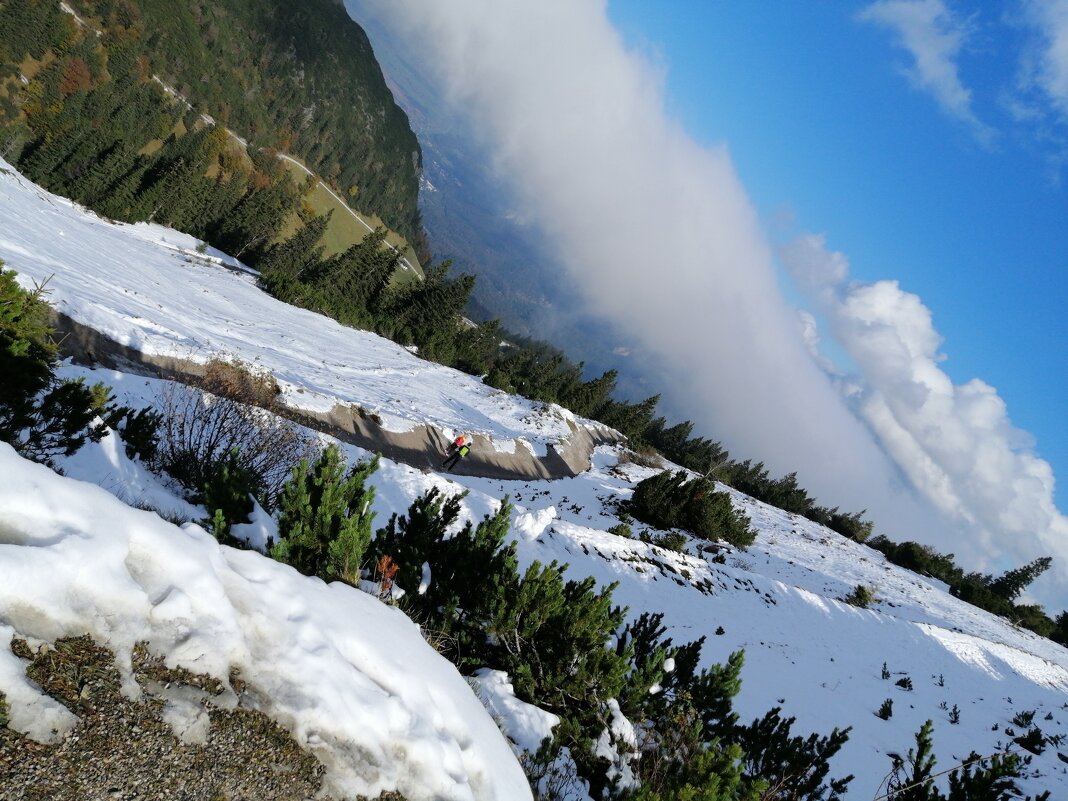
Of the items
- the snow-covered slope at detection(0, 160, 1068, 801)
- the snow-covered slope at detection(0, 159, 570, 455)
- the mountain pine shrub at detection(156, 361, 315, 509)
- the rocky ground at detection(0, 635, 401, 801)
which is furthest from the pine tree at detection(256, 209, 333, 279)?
A: the rocky ground at detection(0, 635, 401, 801)

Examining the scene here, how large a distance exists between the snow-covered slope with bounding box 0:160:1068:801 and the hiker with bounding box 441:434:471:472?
4.93 feet

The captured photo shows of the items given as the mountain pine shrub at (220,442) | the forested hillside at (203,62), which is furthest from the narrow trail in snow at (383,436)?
the forested hillside at (203,62)

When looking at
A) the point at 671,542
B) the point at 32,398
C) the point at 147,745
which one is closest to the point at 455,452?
the point at 671,542

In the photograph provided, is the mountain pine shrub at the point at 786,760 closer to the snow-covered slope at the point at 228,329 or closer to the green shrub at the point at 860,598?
the snow-covered slope at the point at 228,329

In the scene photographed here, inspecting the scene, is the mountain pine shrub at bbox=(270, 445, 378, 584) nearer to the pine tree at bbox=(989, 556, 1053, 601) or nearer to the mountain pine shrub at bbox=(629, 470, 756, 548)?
the mountain pine shrub at bbox=(629, 470, 756, 548)

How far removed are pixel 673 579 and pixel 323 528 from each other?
45.8ft

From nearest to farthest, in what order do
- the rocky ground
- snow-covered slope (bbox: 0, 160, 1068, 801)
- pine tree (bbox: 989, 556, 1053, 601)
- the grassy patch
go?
the rocky ground → snow-covered slope (bbox: 0, 160, 1068, 801) → pine tree (bbox: 989, 556, 1053, 601) → the grassy patch

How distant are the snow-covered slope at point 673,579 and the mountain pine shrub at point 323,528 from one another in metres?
0.92

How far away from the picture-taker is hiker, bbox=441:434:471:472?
2223 centimetres

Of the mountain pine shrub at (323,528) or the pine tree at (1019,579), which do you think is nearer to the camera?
the mountain pine shrub at (323,528)

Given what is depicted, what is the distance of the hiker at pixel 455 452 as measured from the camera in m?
22.2

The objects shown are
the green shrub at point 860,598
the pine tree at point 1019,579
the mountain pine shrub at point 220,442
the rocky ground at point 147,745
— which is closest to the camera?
the rocky ground at point 147,745

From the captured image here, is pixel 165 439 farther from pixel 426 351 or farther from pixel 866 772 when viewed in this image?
pixel 426 351

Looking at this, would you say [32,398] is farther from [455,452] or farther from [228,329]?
[228,329]
